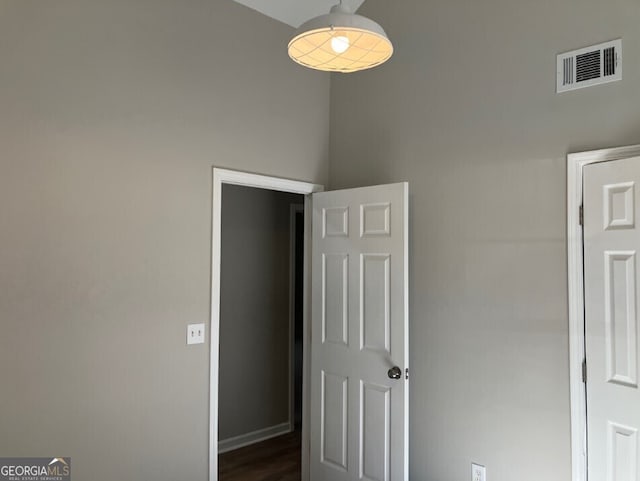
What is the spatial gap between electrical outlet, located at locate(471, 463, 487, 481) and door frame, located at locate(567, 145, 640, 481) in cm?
47

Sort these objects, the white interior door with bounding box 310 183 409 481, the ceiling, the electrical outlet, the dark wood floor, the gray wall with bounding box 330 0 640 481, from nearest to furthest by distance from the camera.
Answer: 1. the gray wall with bounding box 330 0 640 481
2. the electrical outlet
3. the white interior door with bounding box 310 183 409 481
4. the ceiling
5. the dark wood floor

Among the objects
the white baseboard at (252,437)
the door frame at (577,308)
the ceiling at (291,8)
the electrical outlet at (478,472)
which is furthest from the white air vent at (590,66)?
the white baseboard at (252,437)

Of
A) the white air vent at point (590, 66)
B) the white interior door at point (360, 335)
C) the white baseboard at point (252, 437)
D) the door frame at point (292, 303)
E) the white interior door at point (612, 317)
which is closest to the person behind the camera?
the white interior door at point (612, 317)

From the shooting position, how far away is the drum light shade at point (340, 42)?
5.16 feet

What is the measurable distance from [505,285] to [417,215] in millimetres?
693

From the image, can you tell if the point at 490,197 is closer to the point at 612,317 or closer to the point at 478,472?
the point at 612,317

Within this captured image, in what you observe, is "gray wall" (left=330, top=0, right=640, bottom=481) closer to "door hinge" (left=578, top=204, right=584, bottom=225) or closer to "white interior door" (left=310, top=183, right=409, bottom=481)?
"door hinge" (left=578, top=204, right=584, bottom=225)

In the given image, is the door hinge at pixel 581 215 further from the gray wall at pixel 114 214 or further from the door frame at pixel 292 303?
the door frame at pixel 292 303

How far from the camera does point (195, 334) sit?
2646 mm

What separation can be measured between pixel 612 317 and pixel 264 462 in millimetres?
2809

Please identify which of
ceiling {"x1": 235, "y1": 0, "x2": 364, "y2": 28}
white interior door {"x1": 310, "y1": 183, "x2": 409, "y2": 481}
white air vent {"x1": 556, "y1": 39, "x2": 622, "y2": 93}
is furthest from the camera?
ceiling {"x1": 235, "y1": 0, "x2": 364, "y2": 28}

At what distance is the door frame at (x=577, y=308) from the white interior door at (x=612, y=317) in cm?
3

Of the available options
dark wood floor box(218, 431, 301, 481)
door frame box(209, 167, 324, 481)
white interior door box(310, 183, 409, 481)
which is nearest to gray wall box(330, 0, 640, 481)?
white interior door box(310, 183, 409, 481)

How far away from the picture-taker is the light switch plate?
262 cm
